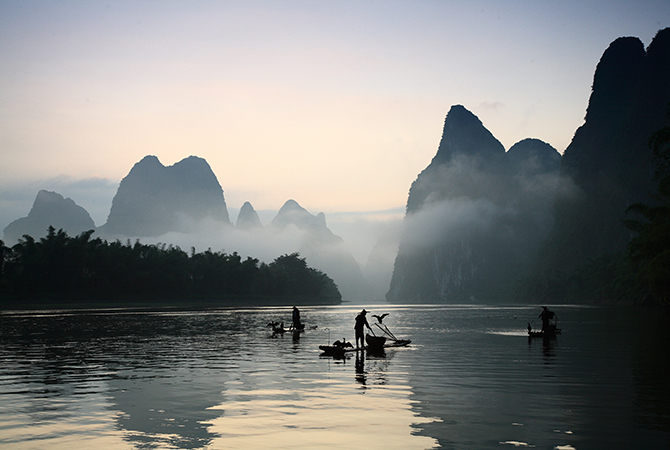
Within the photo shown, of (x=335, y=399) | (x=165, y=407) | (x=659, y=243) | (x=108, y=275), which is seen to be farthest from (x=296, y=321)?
(x=108, y=275)

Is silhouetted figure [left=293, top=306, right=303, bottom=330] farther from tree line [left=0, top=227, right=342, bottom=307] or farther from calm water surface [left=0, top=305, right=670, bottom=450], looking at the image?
tree line [left=0, top=227, right=342, bottom=307]

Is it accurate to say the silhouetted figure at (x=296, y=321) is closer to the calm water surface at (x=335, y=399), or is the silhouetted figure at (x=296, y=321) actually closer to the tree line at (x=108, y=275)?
the calm water surface at (x=335, y=399)

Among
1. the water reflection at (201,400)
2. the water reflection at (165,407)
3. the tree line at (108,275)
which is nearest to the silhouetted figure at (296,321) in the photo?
the water reflection at (201,400)

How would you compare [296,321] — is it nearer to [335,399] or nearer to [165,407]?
[335,399]

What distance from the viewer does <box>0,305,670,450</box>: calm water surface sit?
12062mm

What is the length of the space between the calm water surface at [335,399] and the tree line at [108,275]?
88079 mm

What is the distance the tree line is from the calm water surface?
88079mm

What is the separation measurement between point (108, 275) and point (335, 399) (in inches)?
4927

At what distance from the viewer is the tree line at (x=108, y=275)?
10938 centimetres

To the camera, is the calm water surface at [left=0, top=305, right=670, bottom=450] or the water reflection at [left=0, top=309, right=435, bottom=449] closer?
the calm water surface at [left=0, top=305, right=670, bottom=450]

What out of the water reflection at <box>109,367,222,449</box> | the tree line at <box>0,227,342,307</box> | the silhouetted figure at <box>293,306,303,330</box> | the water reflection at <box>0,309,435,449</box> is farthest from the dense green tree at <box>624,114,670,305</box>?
the tree line at <box>0,227,342,307</box>

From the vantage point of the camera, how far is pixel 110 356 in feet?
94.7

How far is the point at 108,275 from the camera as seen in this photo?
131m

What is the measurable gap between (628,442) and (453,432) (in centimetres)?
334
